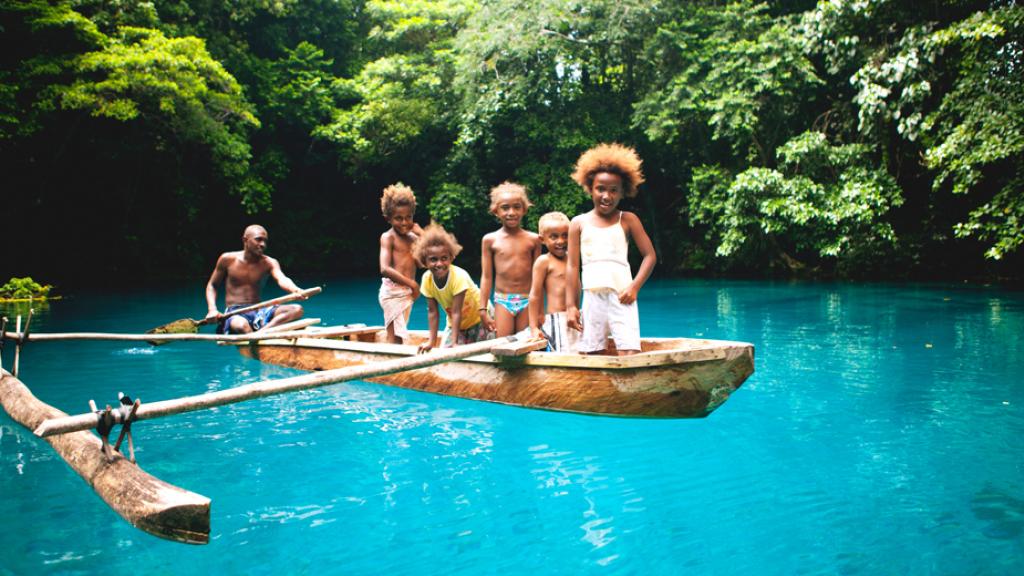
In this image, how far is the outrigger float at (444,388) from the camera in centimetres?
254

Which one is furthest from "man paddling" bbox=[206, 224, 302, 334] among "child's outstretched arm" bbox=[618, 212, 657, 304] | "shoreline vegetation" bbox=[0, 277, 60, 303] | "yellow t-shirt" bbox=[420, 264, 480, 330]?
"shoreline vegetation" bbox=[0, 277, 60, 303]

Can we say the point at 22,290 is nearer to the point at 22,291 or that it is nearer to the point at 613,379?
the point at 22,291

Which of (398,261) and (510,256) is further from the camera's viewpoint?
(398,261)

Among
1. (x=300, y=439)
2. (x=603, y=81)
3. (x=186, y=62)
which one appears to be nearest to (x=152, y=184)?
(x=186, y=62)

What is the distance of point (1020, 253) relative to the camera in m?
14.7

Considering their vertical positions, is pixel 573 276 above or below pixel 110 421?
above

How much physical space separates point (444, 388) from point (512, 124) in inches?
554

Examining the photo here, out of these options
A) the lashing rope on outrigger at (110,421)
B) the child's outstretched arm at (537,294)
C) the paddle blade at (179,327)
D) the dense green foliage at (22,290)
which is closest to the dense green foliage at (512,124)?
the dense green foliage at (22,290)

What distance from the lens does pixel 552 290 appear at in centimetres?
507

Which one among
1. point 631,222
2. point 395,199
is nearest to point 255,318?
point 395,199

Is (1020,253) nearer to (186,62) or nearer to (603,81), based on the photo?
(603,81)

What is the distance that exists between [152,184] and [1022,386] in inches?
760

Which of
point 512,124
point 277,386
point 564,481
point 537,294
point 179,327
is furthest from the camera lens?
point 512,124

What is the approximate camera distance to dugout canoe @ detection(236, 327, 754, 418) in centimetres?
414
